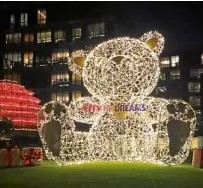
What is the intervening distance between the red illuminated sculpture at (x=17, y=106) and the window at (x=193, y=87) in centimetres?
4149

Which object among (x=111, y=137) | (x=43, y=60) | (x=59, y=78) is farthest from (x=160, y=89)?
(x=111, y=137)

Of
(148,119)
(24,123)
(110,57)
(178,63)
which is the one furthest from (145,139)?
(178,63)

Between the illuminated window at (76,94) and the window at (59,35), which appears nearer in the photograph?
the illuminated window at (76,94)

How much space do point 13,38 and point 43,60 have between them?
5.18 m

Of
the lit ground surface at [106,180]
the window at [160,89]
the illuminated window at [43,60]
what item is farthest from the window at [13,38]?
the lit ground surface at [106,180]

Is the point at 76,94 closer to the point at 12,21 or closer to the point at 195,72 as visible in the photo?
the point at 12,21

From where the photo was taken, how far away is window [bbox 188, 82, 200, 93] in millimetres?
63125

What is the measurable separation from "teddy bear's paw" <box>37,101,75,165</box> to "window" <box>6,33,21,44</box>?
3797 cm

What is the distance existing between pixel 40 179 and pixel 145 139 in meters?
5.65

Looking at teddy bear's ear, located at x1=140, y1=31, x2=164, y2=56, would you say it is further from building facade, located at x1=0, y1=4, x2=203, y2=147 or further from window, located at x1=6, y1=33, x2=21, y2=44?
window, located at x1=6, y1=33, x2=21, y2=44

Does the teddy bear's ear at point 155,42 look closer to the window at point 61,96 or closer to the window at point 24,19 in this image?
the window at point 61,96

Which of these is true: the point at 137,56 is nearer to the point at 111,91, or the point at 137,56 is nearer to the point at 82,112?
the point at 111,91

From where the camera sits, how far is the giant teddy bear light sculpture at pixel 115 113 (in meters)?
16.2

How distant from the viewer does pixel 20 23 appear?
176ft
